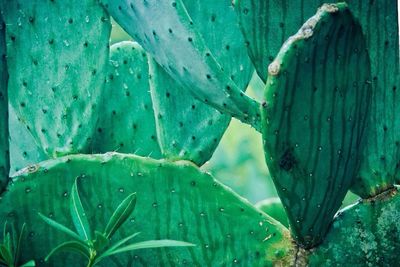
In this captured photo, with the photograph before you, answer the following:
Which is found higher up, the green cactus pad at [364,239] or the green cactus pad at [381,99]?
the green cactus pad at [381,99]

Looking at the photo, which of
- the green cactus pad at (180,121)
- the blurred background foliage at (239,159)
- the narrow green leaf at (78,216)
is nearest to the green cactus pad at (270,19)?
the green cactus pad at (180,121)

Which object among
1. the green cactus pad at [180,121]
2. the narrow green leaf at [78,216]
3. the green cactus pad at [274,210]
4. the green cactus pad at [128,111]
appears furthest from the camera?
the green cactus pad at [274,210]

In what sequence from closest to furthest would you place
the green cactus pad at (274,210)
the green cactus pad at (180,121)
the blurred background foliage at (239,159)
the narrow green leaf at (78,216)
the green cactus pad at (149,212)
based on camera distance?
1. the narrow green leaf at (78,216)
2. the green cactus pad at (149,212)
3. the green cactus pad at (180,121)
4. the green cactus pad at (274,210)
5. the blurred background foliage at (239,159)

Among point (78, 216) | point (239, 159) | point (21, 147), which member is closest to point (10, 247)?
point (78, 216)

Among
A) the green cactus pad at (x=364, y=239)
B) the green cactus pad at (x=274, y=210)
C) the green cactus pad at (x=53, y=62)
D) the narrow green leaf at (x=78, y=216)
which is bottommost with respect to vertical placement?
the green cactus pad at (x=274, y=210)

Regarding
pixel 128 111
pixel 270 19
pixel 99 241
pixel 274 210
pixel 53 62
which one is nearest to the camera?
pixel 99 241

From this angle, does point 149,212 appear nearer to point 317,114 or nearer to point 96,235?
point 96,235

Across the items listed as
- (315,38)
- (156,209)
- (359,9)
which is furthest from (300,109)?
(156,209)

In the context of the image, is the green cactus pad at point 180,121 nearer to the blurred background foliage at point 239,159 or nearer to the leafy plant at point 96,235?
the leafy plant at point 96,235
